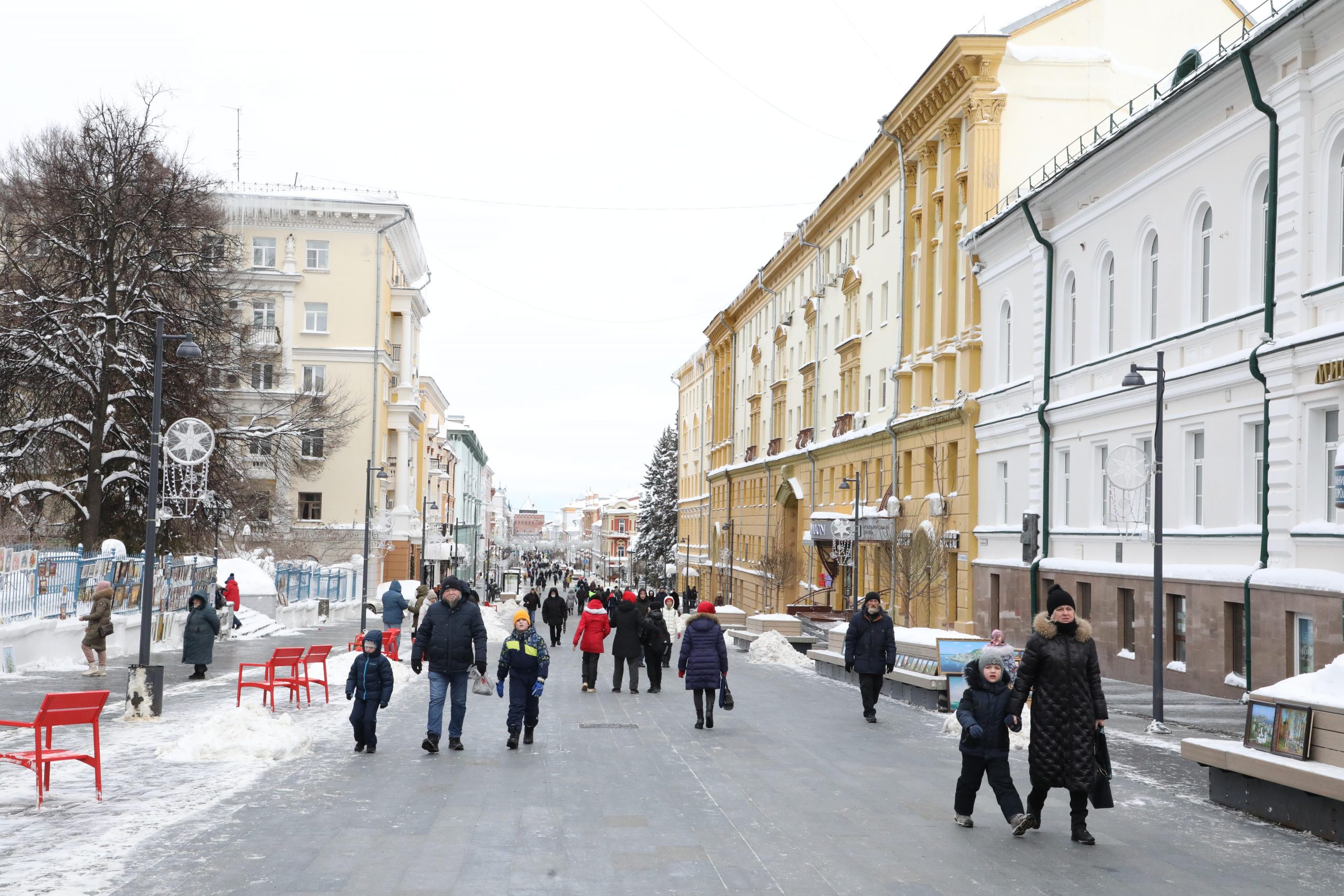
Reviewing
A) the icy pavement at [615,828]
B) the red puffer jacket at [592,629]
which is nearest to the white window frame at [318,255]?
the red puffer jacket at [592,629]

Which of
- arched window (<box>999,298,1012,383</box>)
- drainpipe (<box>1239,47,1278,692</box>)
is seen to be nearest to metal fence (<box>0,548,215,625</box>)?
drainpipe (<box>1239,47,1278,692</box>)

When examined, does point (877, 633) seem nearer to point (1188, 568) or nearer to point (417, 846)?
point (1188, 568)

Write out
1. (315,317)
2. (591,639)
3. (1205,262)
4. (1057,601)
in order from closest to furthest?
(1057,601), (591,639), (1205,262), (315,317)

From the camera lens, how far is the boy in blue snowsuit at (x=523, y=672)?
14.1m

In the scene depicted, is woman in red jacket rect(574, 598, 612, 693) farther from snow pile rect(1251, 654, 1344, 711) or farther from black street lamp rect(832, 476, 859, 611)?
black street lamp rect(832, 476, 859, 611)

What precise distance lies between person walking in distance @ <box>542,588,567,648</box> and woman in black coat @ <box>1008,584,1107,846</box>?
85.1ft

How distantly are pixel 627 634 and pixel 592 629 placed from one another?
0.58 metres

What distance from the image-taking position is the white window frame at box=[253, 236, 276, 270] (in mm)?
68000

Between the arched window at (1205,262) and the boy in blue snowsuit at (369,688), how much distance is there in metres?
15.2

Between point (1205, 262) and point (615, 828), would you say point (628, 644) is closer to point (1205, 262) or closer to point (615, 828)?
point (1205, 262)

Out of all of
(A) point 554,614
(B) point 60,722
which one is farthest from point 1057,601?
(A) point 554,614

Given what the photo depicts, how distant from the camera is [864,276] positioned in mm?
48156

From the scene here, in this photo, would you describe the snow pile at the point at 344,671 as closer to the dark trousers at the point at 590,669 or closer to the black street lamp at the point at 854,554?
the dark trousers at the point at 590,669

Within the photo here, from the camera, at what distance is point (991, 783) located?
9.91 metres
